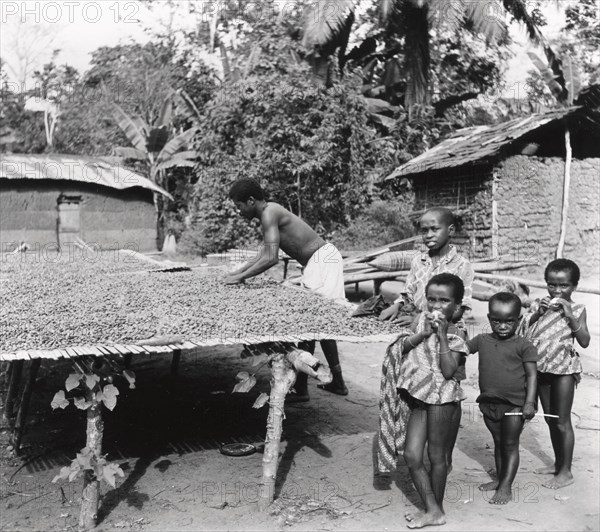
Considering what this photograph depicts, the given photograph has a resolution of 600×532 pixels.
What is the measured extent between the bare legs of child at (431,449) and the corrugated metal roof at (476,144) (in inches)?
372

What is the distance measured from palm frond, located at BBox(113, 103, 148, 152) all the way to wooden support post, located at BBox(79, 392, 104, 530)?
16898 mm

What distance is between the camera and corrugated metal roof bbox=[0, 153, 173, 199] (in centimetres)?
1706

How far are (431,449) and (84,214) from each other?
1651cm

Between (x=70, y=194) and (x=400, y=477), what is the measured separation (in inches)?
624

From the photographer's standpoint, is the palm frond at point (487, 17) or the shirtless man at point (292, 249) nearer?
the shirtless man at point (292, 249)

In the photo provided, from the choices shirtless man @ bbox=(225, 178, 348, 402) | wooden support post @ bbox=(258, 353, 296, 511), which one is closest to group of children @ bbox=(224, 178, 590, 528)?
wooden support post @ bbox=(258, 353, 296, 511)

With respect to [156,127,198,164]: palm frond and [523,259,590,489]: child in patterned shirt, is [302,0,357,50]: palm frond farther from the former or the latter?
[523,259,590,489]: child in patterned shirt

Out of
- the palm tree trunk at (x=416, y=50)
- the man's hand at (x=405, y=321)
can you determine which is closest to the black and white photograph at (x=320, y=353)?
the man's hand at (x=405, y=321)

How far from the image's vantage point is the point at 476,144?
13.1m

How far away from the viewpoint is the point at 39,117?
31.4 m

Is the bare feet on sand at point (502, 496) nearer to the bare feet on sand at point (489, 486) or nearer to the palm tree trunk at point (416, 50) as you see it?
the bare feet on sand at point (489, 486)

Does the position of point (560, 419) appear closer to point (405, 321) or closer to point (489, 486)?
point (489, 486)

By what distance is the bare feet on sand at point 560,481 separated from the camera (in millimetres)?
3861

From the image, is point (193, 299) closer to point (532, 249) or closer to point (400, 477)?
point (400, 477)
